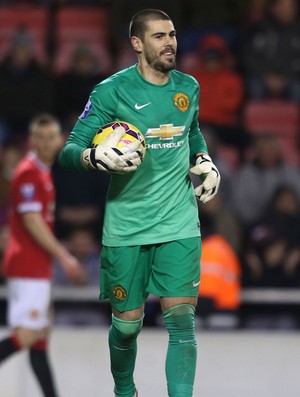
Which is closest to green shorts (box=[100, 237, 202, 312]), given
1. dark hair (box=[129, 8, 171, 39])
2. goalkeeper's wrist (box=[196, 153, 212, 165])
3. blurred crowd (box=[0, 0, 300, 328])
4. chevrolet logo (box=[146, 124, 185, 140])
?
goalkeeper's wrist (box=[196, 153, 212, 165])

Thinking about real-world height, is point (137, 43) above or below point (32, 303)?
above

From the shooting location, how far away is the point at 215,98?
988cm

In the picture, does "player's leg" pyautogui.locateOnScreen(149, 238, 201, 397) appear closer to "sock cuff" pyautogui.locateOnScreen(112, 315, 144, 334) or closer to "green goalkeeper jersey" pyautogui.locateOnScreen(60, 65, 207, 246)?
"green goalkeeper jersey" pyautogui.locateOnScreen(60, 65, 207, 246)

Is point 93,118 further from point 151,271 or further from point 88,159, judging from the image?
point 151,271

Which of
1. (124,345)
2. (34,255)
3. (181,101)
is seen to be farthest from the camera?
(34,255)

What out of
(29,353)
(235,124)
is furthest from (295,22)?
(29,353)

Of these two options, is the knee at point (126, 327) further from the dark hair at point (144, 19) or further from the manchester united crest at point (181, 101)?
the dark hair at point (144, 19)

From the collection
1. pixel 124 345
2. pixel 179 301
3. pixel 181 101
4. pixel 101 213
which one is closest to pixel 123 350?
pixel 124 345

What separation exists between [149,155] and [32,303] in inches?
85.0

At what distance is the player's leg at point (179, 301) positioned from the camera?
481 cm

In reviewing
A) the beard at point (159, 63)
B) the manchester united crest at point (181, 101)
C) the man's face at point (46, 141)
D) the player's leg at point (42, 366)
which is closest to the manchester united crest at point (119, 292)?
the manchester united crest at point (181, 101)

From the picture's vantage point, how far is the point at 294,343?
734cm

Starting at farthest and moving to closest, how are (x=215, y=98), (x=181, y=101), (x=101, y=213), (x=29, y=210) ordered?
1. (x=215, y=98)
2. (x=101, y=213)
3. (x=29, y=210)
4. (x=181, y=101)

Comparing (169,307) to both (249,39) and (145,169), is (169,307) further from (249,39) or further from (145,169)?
(249,39)
